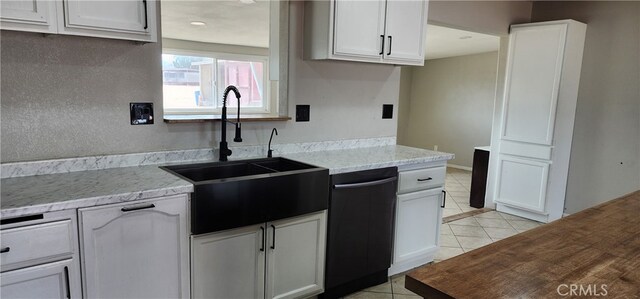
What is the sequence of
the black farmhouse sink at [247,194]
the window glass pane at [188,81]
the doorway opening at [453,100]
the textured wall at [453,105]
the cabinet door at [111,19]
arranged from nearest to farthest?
the cabinet door at [111,19] < the black farmhouse sink at [247,194] < the doorway opening at [453,100] < the textured wall at [453,105] < the window glass pane at [188,81]

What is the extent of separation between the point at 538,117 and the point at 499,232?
1.18 metres

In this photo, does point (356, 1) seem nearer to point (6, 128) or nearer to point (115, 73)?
point (115, 73)

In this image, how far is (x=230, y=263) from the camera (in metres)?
1.90

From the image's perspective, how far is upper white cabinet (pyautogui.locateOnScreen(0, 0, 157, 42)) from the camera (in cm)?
154

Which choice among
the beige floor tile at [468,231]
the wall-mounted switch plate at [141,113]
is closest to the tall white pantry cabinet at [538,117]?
the beige floor tile at [468,231]

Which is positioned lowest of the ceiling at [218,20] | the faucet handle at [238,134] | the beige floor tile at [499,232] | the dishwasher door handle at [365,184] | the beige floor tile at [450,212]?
the beige floor tile at [499,232]

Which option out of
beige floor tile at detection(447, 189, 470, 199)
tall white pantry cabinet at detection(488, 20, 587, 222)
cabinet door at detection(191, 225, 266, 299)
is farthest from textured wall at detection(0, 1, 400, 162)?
beige floor tile at detection(447, 189, 470, 199)

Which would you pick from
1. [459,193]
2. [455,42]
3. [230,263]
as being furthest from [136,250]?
[455,42]

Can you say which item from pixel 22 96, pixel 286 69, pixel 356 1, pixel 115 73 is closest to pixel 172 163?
pixel 115 73

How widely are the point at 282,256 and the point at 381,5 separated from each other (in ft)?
5.48

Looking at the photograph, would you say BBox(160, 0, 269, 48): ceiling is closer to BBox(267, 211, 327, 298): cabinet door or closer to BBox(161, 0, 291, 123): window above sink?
BBox(161, 0, 291, 123): window above sink

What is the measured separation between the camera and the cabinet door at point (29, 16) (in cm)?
151

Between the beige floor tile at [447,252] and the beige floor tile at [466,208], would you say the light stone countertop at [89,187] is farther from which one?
the beige floor tile at [466,208]

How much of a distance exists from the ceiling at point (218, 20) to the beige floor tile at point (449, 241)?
295 cm
